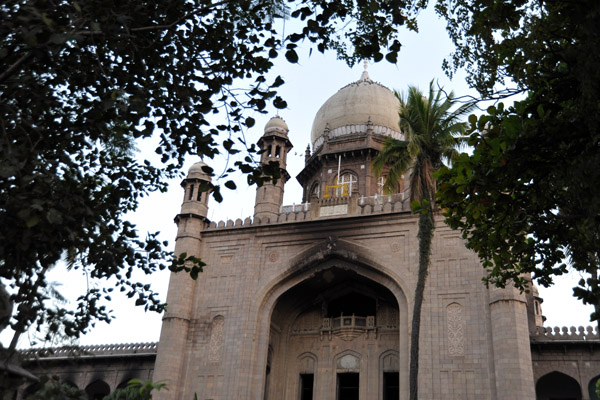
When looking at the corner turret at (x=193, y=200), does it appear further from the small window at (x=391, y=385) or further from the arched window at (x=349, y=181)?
the small window at (x=391, y=385)

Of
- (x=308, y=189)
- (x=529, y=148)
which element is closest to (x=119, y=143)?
(x=529, y=148)

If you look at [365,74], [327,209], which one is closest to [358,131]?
[365,74]

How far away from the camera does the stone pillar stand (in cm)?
1933

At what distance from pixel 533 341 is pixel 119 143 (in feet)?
61.0

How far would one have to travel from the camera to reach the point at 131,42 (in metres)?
7.39

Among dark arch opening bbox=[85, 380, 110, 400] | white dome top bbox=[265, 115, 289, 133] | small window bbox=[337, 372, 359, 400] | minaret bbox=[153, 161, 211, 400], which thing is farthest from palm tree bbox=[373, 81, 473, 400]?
dark arch opening bbox=[85, 380, 110, 400]

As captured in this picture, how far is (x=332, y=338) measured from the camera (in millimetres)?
25875

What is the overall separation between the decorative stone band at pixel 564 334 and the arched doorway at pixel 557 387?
152cm

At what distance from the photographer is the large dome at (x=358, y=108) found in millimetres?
32969

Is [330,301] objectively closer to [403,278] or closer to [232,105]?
[403,278]

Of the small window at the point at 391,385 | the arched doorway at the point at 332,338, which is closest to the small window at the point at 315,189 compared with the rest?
the arched doorway at the point at 332,338

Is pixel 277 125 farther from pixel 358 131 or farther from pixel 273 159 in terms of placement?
pixel 358 131

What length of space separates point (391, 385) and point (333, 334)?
336 centimetres

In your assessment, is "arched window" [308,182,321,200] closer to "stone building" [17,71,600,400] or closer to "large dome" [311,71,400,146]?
"stone building" [17,71,600,400]
